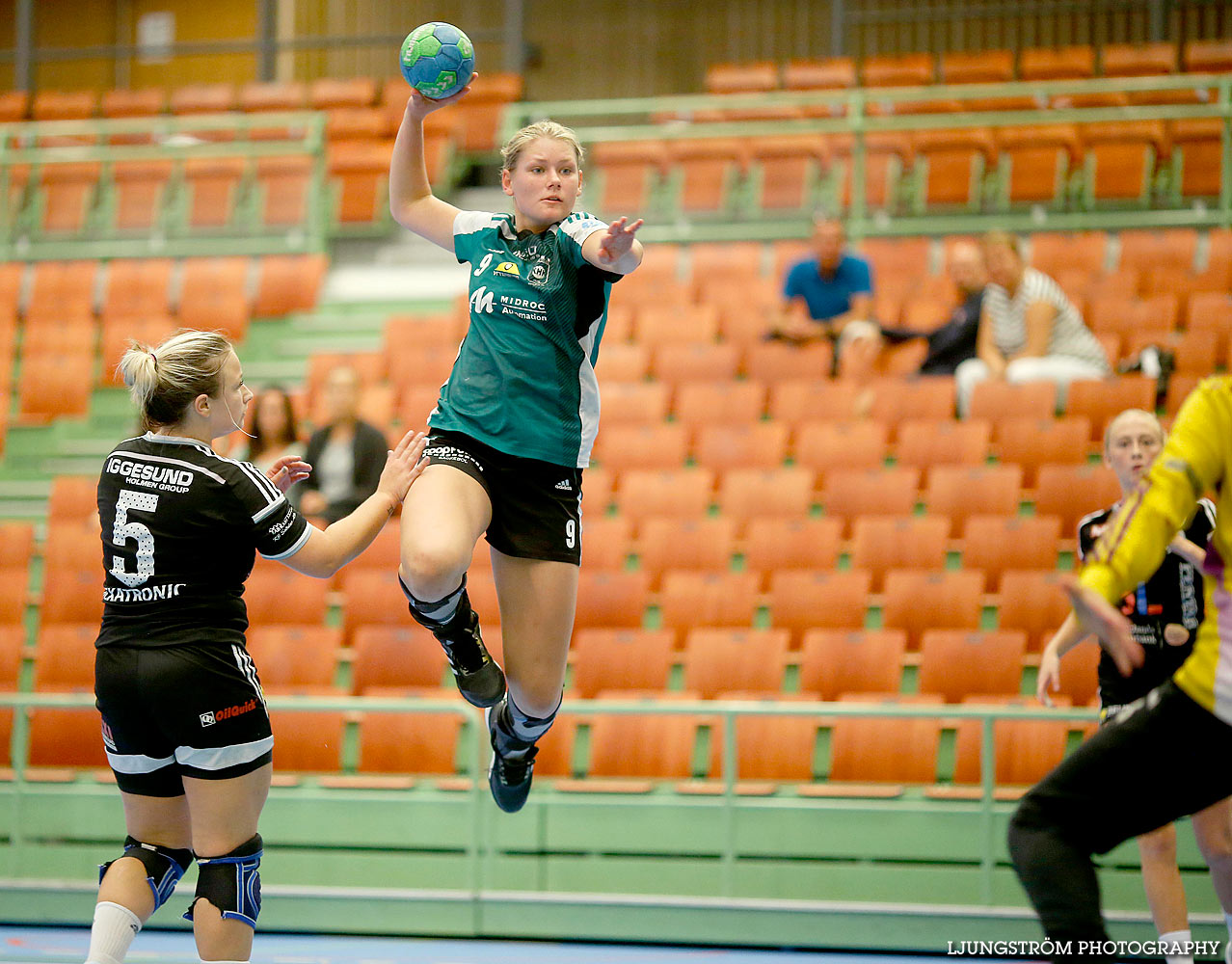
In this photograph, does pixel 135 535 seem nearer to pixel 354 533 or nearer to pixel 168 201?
pixel 354 533

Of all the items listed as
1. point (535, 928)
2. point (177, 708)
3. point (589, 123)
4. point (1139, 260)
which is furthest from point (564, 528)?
point (589, 123)

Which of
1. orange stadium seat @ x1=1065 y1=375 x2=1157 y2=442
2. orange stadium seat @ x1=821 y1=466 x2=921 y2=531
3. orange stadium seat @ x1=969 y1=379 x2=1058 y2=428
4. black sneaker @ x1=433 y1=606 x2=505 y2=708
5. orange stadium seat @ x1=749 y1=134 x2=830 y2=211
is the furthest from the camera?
orange stadium seat @ x1=749 y1=134 x2=830 y2=211

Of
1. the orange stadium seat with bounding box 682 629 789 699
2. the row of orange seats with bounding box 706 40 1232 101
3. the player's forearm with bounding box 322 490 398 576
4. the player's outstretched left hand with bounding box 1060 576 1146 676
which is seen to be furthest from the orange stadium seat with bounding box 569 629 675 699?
the row of orange seats with bounding box 706 40 1232 101

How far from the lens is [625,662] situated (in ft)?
21.6

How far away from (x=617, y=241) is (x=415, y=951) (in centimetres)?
358

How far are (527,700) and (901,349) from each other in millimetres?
5460

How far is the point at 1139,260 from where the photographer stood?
9.38m

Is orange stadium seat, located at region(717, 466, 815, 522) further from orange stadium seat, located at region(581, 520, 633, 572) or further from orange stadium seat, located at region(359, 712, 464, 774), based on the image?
orange stadium seat, located at region(359, 712, 464, 774)

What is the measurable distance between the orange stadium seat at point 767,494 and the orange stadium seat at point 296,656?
235 centimetres

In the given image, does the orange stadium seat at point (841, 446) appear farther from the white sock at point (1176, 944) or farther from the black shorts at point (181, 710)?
the black shorts at point (181, 710)

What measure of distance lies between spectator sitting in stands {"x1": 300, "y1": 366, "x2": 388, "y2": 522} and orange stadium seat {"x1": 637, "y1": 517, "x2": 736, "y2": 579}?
158 cm

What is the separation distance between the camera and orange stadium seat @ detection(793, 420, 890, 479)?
25.2 ft

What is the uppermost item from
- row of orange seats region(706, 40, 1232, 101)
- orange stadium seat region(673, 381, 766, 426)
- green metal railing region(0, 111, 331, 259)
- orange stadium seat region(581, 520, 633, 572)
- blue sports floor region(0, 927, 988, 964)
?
row of orange seats region(706, 40, 1232, 101)

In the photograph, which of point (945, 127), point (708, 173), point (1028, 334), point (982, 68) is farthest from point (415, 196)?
point (982, 68)
